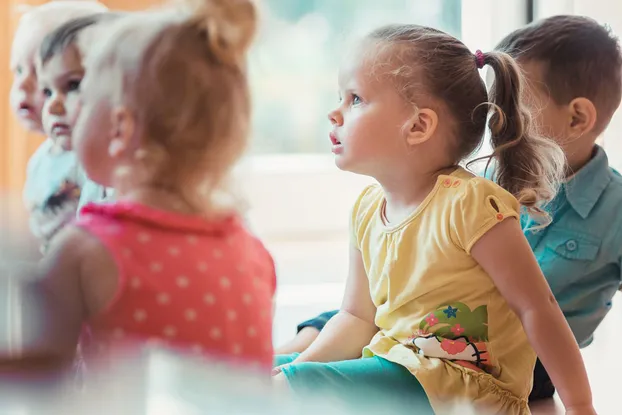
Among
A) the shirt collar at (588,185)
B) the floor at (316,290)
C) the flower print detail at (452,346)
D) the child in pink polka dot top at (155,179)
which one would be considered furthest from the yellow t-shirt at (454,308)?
the child in pink polka dot top at (155,179)

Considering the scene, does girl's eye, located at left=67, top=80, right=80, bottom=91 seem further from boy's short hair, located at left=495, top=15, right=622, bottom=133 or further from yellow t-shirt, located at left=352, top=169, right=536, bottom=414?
boy's short hair, located at left=495, top=15, right=622, bottom=133

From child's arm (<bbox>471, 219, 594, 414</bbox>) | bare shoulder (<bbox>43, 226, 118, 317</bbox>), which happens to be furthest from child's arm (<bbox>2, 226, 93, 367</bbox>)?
child's arm (<bbox>471, 219, 594, 414</bbox>)

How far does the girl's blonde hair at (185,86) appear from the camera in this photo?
1.61 feet

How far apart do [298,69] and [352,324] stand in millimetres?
299

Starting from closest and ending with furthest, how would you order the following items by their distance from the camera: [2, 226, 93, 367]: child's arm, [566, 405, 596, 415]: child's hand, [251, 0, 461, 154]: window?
[2, 226, 93, 367]: child's arm → [251, 0, 461, 154]: window → [566, 405, 596, 415]: child's hand

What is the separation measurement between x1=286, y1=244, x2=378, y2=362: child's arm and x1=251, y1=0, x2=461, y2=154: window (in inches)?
5.6

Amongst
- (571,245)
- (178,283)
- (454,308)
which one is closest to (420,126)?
(454,308)

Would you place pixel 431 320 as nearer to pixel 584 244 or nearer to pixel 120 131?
pixel 584 244

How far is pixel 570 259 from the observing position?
977 millimetres

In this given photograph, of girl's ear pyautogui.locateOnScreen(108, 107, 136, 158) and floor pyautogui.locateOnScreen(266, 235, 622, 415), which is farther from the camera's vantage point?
floor pyautogui.locateOnScreen(266, 235, 622, 415)

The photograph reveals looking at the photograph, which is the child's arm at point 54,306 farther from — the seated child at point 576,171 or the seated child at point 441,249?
the seated child at point 576,171

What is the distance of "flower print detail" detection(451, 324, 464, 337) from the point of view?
81 centimetres

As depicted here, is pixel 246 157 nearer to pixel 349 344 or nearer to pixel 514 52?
pixel 349 344

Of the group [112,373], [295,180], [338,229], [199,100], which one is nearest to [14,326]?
[112,373]
